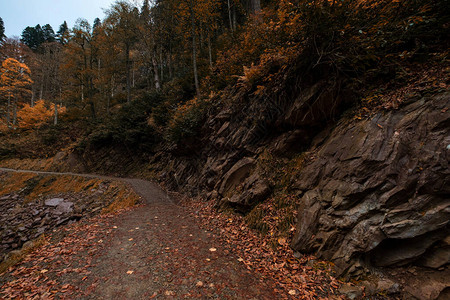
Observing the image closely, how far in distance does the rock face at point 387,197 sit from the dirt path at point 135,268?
6.22ft

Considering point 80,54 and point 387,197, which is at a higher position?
point 80,54

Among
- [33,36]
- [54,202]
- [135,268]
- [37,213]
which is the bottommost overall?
[37,213]

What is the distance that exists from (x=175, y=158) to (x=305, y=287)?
11.4 m

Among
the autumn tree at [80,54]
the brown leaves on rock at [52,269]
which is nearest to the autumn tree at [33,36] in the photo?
the autumn tree at [80,54]

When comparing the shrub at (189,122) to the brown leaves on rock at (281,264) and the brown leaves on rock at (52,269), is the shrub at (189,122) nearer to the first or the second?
the brown leaves on rock at (281,264)

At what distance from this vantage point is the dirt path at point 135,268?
10.3ft

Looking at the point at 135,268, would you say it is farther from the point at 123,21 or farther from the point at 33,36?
the point at 33,36

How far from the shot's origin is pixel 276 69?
278 inches

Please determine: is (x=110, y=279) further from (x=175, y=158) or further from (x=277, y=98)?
(x=175, y=158)

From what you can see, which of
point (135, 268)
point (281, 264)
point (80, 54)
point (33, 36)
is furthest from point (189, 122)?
point (33, 36)

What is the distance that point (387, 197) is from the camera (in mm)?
3314

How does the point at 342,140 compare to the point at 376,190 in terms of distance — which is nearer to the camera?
the point at 376,190

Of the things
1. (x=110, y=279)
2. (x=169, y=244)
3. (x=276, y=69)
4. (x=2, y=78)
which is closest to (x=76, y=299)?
(x=110, y=279)

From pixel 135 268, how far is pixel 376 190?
5.67 m
